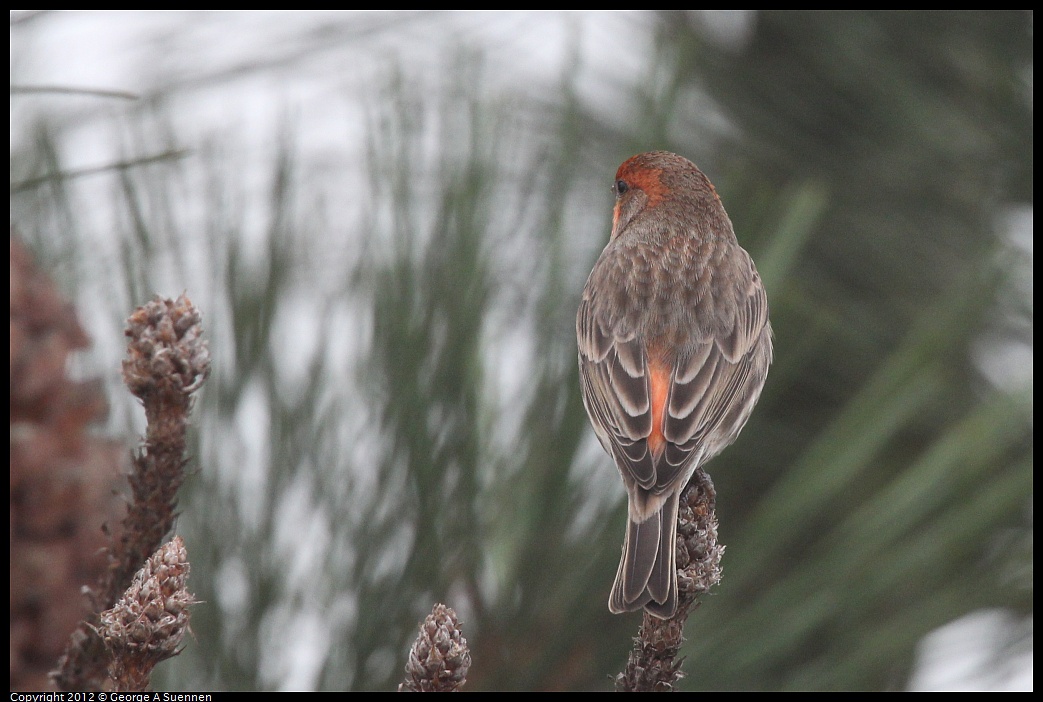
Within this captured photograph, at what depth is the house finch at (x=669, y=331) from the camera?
3670mm

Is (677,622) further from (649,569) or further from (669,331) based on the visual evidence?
(669,331)

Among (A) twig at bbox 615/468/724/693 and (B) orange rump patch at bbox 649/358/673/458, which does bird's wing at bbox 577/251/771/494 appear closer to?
(B) orange rump patch at bbox 649/358/673/458

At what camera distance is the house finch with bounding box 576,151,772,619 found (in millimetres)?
3670

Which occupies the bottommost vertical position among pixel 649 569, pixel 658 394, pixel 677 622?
pixel 658 394

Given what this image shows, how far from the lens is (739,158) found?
15.9ft

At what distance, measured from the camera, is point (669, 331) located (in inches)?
162

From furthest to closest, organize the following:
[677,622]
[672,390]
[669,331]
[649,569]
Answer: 1. [669,331]
2. [672,390]
3. [649,569]
4. [677,622]

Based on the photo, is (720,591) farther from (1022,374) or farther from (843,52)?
(843,52)

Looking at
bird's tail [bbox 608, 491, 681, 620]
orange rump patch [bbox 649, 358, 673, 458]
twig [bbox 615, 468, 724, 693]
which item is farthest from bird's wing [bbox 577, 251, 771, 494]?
twig [bbox 615, 468, 724, 693]

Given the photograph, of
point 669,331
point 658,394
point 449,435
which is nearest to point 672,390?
point 658,394

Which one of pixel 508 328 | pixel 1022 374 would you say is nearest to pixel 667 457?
pixel 508 328

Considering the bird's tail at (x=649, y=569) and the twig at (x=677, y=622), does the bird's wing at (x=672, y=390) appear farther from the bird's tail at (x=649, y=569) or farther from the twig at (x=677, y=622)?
the twig at (x=677, y=622)

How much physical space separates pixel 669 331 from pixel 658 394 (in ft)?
0.95

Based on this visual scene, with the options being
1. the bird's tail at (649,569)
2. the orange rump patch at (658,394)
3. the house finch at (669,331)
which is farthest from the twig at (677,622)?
the orange rump patch at (658,394)
